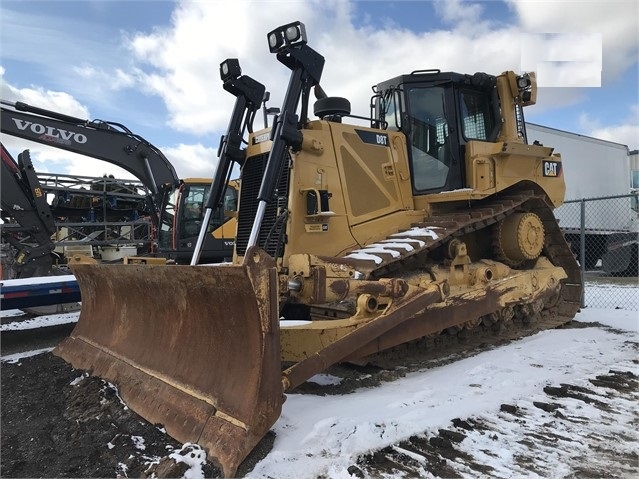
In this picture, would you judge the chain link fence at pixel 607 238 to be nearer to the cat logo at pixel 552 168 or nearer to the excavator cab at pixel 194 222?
the cat logo at pixel 552 168

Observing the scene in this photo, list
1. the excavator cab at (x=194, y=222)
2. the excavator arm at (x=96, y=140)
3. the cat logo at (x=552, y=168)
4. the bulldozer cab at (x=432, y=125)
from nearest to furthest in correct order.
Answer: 1. the bulldozer cab at (x=432, y=125)
2. the cat logo at (x=552, y=168)
3. the excavator arm at (x=96, y=140)
4. the excavator cab at (x=194, y=222)

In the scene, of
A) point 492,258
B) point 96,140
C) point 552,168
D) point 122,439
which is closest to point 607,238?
point 552,168

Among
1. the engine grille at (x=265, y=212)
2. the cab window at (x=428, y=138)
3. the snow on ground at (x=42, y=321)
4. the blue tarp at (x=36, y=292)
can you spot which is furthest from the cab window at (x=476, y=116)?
the snow on ground at (x=42, y=321)

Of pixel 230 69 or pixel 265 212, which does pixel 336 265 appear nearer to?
pixel 265 212

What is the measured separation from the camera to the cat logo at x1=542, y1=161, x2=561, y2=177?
6498 mm

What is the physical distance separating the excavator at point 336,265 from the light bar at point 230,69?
0.02m

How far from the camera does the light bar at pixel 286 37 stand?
4500 mm

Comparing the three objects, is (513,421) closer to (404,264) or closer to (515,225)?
(404,264)

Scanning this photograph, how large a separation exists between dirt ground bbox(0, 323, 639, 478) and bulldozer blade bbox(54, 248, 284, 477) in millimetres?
129

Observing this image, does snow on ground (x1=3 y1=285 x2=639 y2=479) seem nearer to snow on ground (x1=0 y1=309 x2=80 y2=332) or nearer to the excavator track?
the excavator track

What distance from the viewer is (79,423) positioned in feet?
11.4

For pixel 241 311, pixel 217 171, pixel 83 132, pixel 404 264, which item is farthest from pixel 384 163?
pixel 83 132

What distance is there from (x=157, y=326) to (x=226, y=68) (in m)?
2.91

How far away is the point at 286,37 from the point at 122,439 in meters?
3.66
